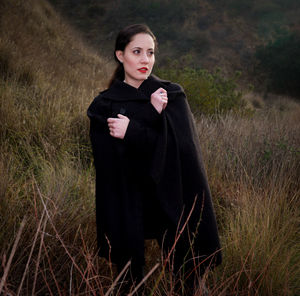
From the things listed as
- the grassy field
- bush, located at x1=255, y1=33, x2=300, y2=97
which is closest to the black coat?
the grassy field

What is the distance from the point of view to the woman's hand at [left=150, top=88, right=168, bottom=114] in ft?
4.88

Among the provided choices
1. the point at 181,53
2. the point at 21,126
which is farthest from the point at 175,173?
the point at 181,53

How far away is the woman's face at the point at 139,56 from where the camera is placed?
63.9 inches

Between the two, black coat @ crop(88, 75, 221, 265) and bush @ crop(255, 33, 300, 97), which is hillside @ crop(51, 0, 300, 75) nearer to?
bush @ crop(255, 33, 300, 97)

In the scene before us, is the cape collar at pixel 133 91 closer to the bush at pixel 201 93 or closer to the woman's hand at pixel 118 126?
the woman's hand at pixel 118 126

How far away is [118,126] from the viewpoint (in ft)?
4.78

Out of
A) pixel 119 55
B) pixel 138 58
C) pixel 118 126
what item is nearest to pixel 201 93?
pixel 119 55

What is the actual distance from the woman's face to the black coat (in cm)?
Result: 7

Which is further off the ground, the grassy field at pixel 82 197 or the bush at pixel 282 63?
the bush at pixel 282 63

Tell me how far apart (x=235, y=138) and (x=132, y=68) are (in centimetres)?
237

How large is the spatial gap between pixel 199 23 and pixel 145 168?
20187 mm

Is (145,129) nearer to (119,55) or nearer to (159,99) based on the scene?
(159,99)

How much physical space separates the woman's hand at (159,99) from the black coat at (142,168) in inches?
1.1

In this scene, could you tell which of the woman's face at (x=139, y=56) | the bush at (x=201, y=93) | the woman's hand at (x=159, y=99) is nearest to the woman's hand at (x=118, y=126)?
Answer: the woman's hand at (x=159, y=99)
